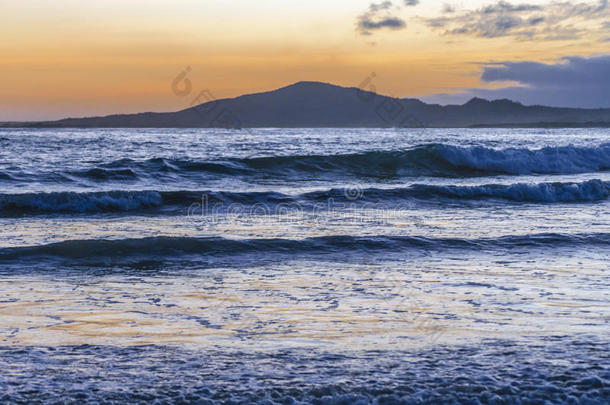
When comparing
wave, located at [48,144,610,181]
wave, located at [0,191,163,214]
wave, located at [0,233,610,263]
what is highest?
wave, located at [48,144,610,181]

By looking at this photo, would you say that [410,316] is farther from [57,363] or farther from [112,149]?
[112,149]

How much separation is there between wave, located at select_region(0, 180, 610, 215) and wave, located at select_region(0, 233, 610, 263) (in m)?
4.65

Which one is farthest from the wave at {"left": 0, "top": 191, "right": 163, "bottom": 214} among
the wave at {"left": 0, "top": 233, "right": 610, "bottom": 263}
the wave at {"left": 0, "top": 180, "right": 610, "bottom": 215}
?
the wave at {"left": 0, "top": 233, "right": 610, "bottom": 263}

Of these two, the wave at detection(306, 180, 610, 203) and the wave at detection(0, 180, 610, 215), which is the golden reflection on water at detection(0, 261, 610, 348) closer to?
the wave at detection(0, 180, 610, 215)

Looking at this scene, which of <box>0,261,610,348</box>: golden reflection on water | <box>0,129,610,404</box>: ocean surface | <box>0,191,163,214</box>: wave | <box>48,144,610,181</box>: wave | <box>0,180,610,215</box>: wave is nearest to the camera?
<box>0,129,610,404</box>: ocean surface

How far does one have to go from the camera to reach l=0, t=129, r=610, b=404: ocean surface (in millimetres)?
4230

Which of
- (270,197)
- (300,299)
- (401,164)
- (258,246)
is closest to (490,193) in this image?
(270,197)

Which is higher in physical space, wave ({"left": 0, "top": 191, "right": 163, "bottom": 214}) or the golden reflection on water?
wave ({"left": 0, "top": 191, "right": 163, "bottom": 214})

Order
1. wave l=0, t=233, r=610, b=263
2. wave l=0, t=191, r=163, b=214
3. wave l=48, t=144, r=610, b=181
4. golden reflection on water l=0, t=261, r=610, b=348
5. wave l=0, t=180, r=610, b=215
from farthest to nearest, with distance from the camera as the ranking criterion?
wave l=48, t=144, r=610, b=181 < wave l=0, t=180, r=610, b=215 < wave l=0, t=191, r=163, b=214 < wave l=0, t=233, r=610, b=263 < golden reflection on water l=0, t=261, r=610, b=348

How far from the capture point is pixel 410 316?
6.02 m

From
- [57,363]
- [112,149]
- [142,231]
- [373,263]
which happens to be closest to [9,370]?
[57,363]

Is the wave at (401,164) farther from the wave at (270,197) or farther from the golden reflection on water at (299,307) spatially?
the golden reflection on water at (299,307)

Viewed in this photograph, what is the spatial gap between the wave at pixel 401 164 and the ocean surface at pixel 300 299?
19.9 feet

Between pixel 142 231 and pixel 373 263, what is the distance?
4.96 meters
